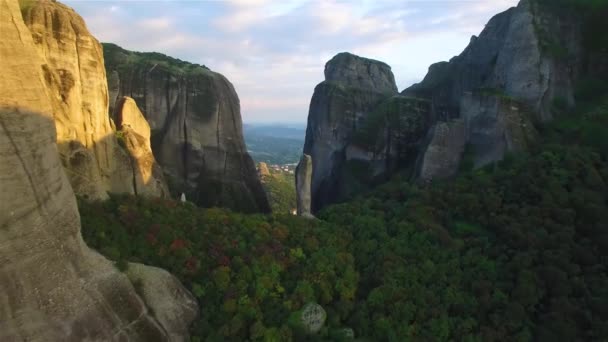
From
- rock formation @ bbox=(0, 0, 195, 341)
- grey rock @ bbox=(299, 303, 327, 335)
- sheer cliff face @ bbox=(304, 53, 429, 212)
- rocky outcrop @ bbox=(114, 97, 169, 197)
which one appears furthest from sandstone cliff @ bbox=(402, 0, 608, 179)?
rock formation @ bbox=(0, 0, 195, 341)

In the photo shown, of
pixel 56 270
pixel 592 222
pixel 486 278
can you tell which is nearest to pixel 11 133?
pixel 56 270

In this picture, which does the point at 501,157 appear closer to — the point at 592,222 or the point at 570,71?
the point at 592,222

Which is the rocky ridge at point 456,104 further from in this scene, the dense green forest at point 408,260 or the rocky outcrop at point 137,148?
the rocky outcrop at point 137,148

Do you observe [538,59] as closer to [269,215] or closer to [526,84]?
[526,84]

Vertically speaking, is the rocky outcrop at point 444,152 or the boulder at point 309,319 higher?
the rocky outcrop at point 444,152

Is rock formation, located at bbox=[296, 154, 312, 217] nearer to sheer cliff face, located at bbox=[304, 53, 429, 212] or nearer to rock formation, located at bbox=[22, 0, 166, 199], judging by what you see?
sheer cliff face, located at bbox=[304, 53, 429, 212]

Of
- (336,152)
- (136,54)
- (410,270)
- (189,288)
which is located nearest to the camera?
(189,288)

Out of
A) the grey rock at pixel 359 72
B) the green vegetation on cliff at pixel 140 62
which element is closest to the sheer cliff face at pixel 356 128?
the grey rock at pixel 359 72
